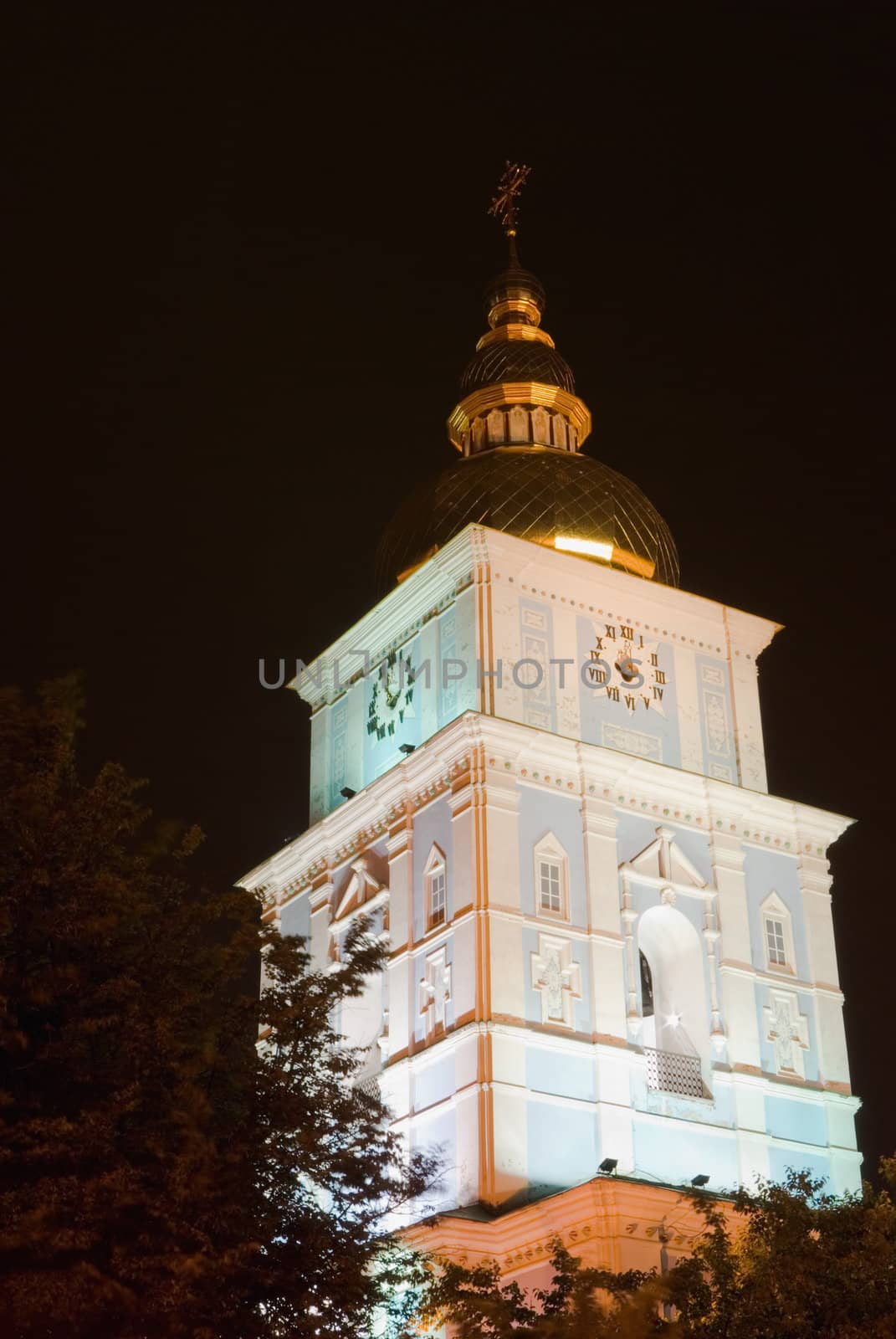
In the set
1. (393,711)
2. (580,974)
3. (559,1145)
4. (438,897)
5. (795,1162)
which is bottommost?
(559,1145)

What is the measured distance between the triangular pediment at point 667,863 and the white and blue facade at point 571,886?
1.9 inches

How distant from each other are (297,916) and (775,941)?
8193 millimetres

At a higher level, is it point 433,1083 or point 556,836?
point 556,836

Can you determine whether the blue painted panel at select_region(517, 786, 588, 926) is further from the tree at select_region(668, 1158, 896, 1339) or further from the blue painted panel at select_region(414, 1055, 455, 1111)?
the tree at select_region(668, 1158, 896, 1339)

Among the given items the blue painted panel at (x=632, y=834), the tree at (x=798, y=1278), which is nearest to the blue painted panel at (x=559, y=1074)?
the blue painted panel at (x=632, y=834)

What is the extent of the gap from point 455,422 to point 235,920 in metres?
19.3

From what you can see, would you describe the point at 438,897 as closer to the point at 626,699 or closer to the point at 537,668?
the point at 537,668

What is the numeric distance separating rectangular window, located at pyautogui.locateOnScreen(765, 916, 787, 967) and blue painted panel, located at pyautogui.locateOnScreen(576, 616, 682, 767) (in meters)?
3.06

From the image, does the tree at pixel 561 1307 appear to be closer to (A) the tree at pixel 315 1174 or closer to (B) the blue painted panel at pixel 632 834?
(A) the tree at pixel 315 1174

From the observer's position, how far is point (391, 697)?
35719 millimetres

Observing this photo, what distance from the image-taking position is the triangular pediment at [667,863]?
32.9 meters

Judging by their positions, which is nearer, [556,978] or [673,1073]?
[556,978]

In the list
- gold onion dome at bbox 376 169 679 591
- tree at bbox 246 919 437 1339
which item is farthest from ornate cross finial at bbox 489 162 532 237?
tree at bbox 246 919 437 1339

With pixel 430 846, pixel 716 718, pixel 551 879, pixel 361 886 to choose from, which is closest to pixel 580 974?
pixel 551 879
